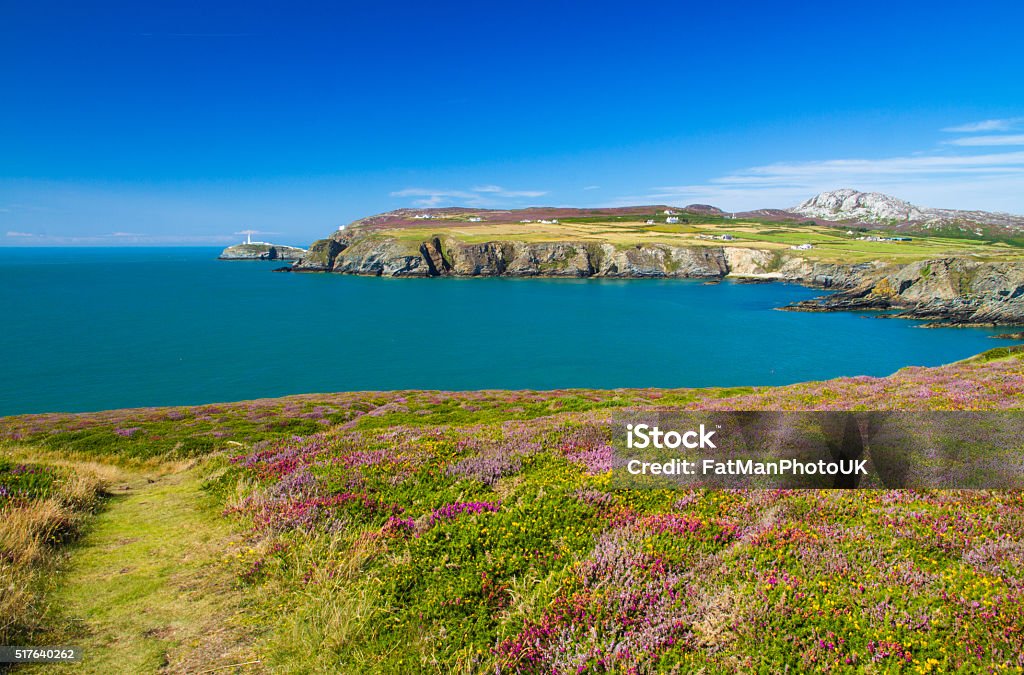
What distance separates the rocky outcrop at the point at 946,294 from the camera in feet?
338

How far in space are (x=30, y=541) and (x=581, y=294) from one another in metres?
151

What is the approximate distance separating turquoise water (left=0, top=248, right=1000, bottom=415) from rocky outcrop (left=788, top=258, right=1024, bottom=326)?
12189mm

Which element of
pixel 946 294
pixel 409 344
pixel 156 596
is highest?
pixel 156 596

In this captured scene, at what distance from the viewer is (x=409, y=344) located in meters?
83.8

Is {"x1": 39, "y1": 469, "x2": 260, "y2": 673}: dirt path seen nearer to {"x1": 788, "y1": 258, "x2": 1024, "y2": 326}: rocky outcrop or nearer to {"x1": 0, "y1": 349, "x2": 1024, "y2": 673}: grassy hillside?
{"x1": 0, "y1": 349, "x2": 1024, "y2": 673}: grassy hillside

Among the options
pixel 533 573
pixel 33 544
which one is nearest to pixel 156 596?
pixel 33 544

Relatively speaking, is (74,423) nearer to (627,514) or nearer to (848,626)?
(627,514)

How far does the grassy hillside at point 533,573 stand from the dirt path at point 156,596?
0.14 feet

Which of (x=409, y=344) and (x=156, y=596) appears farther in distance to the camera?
(x=409, y=344)

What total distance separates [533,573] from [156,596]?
637 cm

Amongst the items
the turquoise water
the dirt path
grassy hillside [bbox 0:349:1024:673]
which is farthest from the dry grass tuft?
the turquoise water

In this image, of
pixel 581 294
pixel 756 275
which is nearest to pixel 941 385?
pixel 581 294

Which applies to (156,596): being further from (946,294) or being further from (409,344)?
(946,294)

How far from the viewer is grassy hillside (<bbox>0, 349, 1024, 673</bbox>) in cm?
562
